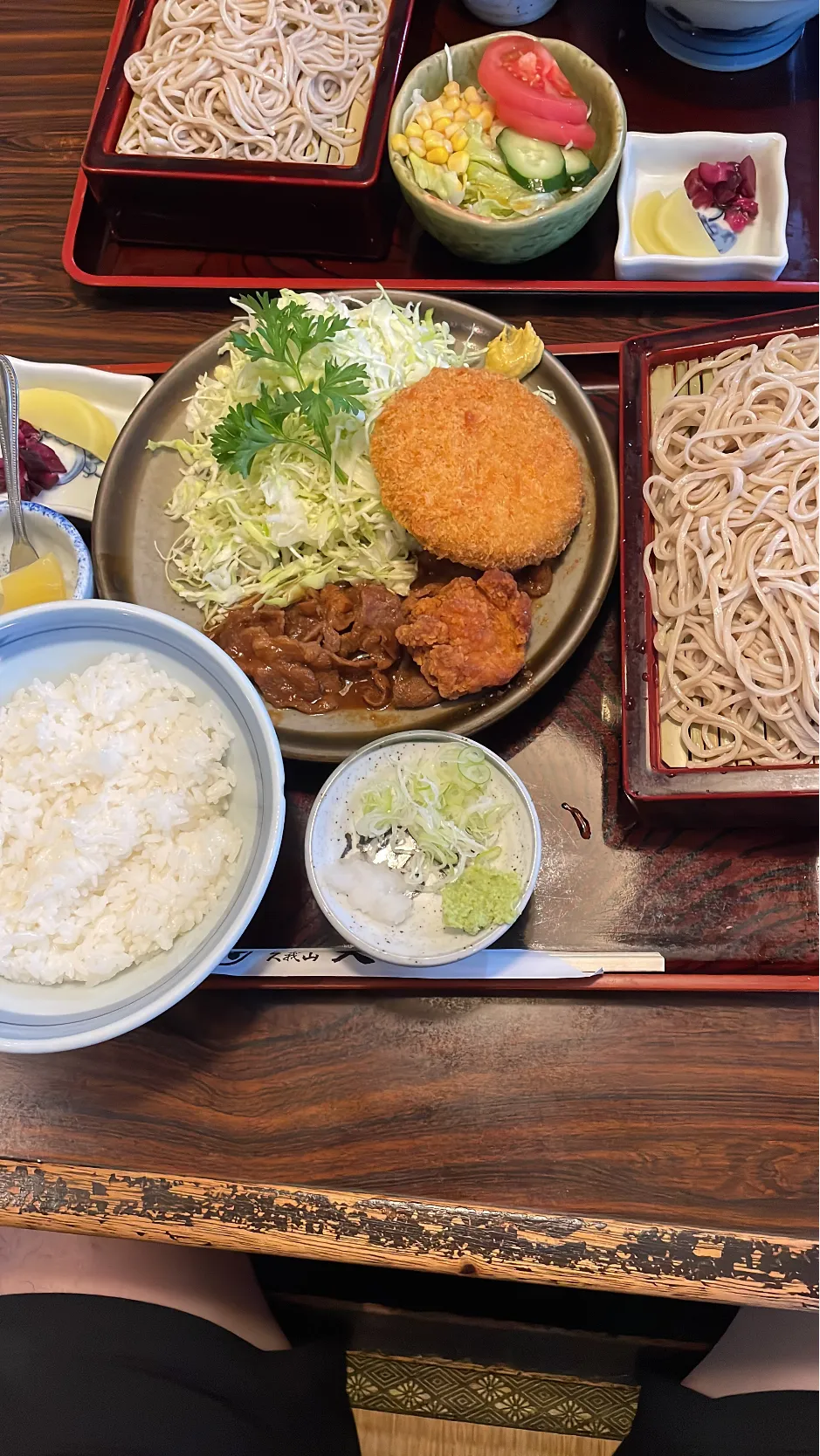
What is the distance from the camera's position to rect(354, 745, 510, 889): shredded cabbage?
1.87 metres

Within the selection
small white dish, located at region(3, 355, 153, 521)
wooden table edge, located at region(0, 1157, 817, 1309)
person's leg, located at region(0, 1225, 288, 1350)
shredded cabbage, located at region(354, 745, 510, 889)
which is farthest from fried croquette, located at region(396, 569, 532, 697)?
person's leg, located at region(0, 1225, 288, 1350)

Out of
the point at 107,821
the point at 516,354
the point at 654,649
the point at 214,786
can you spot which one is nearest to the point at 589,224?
the point at 516,354

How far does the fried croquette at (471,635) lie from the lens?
1987 mm

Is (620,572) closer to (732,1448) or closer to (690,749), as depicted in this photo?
(690,749)

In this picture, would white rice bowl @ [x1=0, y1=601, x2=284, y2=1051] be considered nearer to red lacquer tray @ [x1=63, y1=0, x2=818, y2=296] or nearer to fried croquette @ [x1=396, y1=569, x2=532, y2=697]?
fried croquette @ [x1=396, y1=569, x2=532, y2=697]

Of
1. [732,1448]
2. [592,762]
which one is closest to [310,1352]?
[732,1448]

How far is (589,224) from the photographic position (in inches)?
104

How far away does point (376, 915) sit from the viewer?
1.84m

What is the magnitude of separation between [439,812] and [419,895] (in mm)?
184

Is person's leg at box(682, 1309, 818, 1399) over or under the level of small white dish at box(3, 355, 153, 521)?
under

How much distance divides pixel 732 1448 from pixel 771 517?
7.18 ft

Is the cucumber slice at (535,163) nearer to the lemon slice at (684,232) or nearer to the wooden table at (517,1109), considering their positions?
the lemon slice at (684,232)

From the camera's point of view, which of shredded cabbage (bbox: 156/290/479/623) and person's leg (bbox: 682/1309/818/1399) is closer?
person's leg (bbox: 682/1309/818/1399)

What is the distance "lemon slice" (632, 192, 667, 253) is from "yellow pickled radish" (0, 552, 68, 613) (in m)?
1.89
